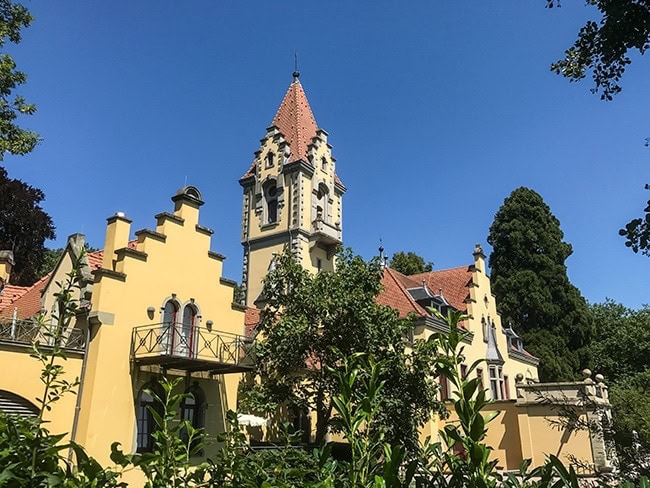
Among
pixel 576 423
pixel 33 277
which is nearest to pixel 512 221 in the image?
pixel 33 277

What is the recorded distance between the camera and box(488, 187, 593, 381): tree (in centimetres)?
3872

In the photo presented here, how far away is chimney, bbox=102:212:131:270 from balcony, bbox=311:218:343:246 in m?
14.1

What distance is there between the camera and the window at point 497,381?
32612 millimetres

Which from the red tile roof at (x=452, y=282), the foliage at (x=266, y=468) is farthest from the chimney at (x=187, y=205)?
the red tile roof at (x=452, y=282)

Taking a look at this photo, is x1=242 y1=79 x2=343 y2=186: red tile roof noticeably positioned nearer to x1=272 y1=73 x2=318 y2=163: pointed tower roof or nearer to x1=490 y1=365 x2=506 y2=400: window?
x1=272 y1=73 x2=318 y2=163: pointed tower roof

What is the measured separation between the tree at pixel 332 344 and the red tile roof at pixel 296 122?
46.8ft

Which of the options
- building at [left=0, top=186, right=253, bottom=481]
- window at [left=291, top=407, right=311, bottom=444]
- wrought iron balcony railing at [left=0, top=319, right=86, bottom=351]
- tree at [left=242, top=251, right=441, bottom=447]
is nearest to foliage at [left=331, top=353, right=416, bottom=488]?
building at [left=0, top=186, right=253, bottom=481]

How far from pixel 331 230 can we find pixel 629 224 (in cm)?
2332

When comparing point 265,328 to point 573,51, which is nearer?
point 573,51

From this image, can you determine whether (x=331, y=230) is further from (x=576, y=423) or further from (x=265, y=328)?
(x=576, y=423)

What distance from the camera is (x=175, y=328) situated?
54.2 feet

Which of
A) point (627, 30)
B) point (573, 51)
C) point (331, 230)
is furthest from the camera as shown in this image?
point (331, 230)

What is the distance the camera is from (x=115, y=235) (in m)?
16.8

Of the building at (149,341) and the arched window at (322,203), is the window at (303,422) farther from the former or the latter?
the arched window at (322,203)
